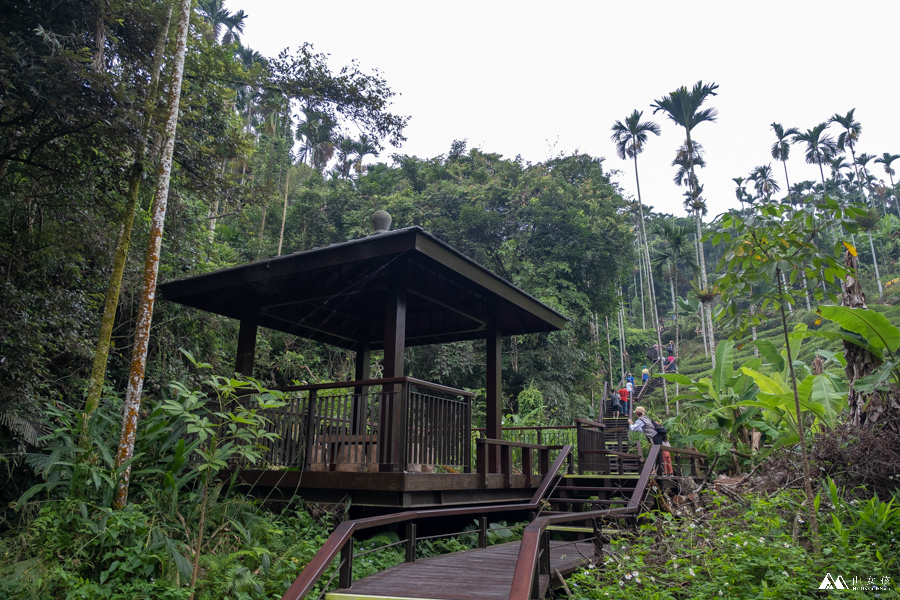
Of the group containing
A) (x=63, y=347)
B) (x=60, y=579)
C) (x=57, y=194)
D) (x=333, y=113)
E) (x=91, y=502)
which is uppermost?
(x=333, y=113)

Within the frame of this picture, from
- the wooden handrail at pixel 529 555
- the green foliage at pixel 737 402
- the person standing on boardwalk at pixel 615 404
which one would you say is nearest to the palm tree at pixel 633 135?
the person standing on boardwalk at pixel 615 404

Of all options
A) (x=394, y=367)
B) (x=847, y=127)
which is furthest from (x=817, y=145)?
(x=394, y=367)

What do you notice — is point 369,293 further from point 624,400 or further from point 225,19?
point 225,19

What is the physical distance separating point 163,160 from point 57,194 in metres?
2.14

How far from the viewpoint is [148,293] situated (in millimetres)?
6344

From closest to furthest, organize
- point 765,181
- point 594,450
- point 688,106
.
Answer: point 594,450, point 688,106, point 765,181

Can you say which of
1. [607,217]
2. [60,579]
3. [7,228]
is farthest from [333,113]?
[607,217]

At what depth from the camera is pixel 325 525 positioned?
22.3 feet

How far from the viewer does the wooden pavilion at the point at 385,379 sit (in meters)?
6.54

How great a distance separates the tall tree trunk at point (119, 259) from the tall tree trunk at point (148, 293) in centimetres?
30

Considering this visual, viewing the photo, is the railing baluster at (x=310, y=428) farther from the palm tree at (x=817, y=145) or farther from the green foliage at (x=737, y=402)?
the palm tree at (x=817, y=145)

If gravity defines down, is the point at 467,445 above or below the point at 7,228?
below

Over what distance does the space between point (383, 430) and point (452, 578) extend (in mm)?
2133

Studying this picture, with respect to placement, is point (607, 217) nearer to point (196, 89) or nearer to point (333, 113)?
point (333, 113)
